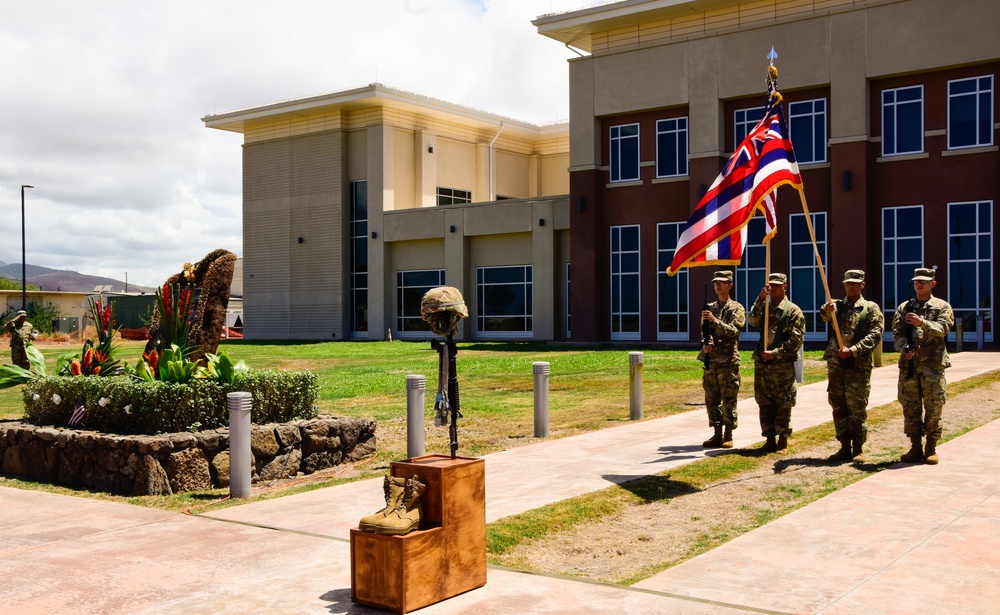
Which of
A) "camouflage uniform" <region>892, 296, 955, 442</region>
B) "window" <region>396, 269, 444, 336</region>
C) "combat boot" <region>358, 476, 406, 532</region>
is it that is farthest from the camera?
"window" <region>396, 269, 444, 336</region>

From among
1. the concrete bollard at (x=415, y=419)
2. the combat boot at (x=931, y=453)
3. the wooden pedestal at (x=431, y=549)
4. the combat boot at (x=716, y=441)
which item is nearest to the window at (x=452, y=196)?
the combat boot at (x=716, y=441)

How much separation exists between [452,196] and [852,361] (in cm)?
4093

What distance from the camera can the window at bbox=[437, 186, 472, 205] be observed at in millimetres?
49906

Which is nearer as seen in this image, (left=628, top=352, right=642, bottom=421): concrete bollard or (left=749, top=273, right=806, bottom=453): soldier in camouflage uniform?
(left=749, top=273, right=806, bottom=453): soldier in camouflage uniform

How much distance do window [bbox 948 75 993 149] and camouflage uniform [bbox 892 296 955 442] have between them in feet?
77.8

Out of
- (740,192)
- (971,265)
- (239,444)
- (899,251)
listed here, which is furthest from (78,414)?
(971,265)

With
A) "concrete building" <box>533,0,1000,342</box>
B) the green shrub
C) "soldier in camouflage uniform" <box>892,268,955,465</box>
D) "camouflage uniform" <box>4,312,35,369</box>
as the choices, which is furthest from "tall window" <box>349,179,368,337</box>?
"soldier in camouflage uniform" <box>892,268,955,465</box>

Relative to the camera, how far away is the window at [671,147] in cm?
3656

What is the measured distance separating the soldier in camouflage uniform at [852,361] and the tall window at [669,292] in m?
25.8

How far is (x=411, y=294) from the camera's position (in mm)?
46969

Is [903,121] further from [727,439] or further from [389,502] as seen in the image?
[389,502]

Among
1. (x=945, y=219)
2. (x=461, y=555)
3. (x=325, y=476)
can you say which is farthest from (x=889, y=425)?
(x=945, y=219)

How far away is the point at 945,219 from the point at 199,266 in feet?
85.0

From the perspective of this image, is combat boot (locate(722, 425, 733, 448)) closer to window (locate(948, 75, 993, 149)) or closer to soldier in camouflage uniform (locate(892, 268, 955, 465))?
soldier in camouflage uniform (locate(892, 268, 955, 465))
